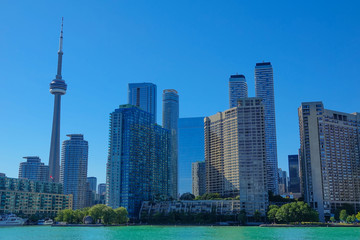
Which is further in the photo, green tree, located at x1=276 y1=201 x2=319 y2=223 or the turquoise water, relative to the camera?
green tree, located at x1=276 y1=201 x2=319 y2=223

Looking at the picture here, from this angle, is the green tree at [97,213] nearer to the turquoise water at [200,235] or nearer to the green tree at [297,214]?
the turquoise water at [200,235]

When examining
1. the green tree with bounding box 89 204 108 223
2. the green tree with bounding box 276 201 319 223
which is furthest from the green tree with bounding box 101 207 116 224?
the green tree with bounding box 276 201 319 223

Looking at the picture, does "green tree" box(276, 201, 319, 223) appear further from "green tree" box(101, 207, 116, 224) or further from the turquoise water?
"green tree" box(101, 207, 116, 224)

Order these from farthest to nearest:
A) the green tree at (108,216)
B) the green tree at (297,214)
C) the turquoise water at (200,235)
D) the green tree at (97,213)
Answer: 1. the green tree at (97,213)
2. the green tree at (108,216)
3. the green tree at (297,214)
4. the turquoise water at (200,235)

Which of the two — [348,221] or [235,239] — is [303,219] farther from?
[235,239]

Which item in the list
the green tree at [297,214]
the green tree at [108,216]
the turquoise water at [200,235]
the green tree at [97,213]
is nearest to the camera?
the turquoise water at [200,235]

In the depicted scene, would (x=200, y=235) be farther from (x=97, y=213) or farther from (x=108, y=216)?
(x=97, y=213)

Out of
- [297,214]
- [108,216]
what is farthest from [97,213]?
[297,214]

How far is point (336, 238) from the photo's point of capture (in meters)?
112

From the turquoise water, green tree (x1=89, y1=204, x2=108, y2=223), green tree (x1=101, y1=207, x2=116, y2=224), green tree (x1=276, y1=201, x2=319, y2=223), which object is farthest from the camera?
green tree (x1=89, y1=204, x2=108, y2=223)

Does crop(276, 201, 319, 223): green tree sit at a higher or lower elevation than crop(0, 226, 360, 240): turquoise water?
higher

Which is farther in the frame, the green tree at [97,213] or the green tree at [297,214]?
the green tree at [97,213]

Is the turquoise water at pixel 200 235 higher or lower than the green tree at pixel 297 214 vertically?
lower

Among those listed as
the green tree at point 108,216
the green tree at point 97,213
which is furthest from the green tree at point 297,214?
the green tree at point 97,213
